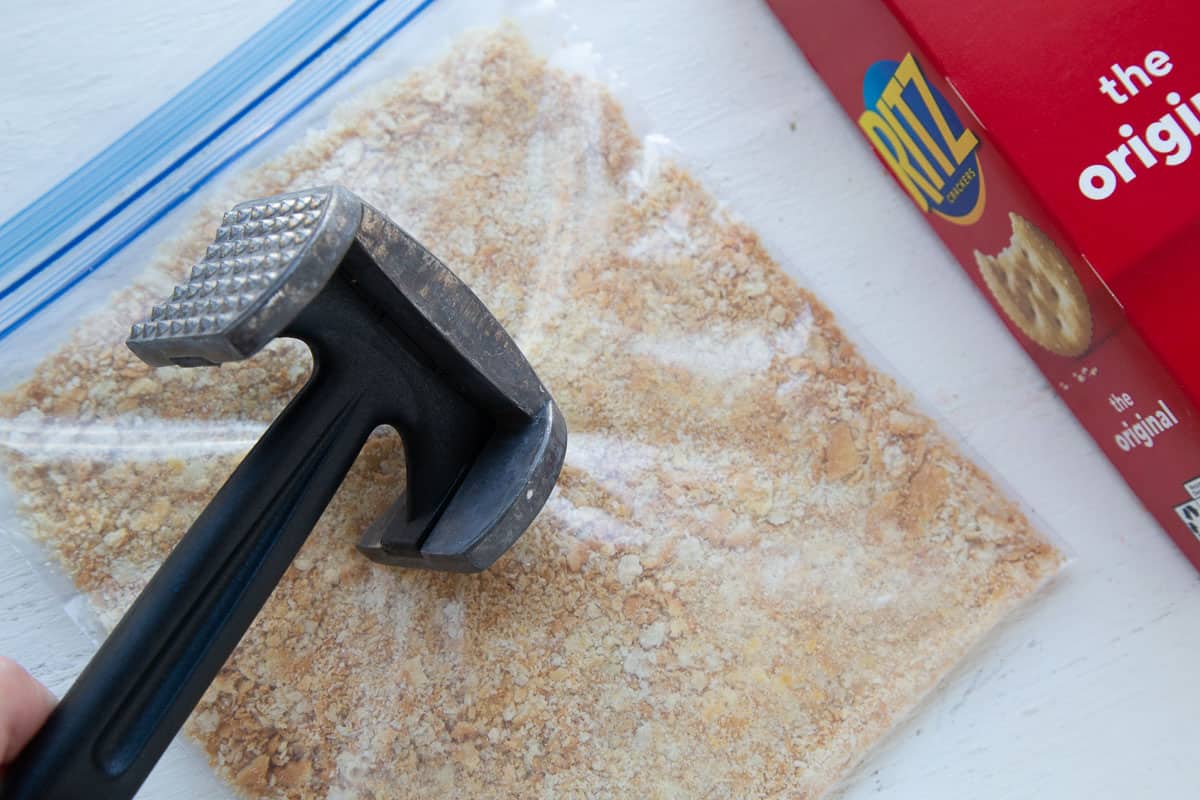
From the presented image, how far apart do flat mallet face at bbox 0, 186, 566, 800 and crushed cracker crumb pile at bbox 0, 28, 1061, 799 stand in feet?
0.39

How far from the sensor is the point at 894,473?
959 millimetres

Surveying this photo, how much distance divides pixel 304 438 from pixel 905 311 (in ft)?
2.10

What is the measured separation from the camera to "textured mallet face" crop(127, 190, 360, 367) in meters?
0.62

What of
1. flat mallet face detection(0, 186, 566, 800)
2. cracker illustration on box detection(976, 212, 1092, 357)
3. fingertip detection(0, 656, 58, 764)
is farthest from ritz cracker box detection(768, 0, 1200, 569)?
fingertip detection(0, 656, 58, 764)

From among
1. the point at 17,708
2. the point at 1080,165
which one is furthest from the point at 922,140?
the point at 17,708

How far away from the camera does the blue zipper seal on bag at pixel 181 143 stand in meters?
0.90

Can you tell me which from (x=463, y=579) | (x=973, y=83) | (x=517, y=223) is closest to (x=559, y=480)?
(x=463, y=579)

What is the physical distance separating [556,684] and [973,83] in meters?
0.66

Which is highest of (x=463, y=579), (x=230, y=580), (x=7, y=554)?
(x=7, y=554)

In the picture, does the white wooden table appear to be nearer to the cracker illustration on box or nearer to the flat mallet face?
the cracker illustration on box

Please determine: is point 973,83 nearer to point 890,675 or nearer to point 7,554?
point 890,675

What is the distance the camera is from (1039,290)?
92 centimetres

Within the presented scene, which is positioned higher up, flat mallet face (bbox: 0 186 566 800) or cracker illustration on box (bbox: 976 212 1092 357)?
flat mallet face (bbox: 0 186 566 800)

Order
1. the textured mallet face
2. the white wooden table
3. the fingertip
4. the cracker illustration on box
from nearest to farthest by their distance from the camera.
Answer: the textured mallet face < the fingertip < the cracker illustration on box < the white wooden table
